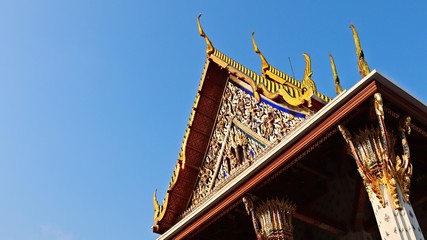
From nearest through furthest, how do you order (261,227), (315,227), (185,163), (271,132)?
(261,227) < (271,132) < (315,227) < (185,163)

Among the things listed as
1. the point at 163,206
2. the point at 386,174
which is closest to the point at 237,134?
the point at 163,206

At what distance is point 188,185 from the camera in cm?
1197

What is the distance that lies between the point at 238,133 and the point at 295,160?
2.66 metres

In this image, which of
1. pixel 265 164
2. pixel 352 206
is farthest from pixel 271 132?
pixel 352 206

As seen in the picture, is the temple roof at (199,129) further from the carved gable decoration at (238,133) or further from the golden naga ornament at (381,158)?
the golden naga ornament at (381,158)

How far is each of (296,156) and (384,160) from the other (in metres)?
1.43

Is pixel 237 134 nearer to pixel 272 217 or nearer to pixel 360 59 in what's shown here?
pixel 272 217

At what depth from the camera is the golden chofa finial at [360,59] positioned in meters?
7.61

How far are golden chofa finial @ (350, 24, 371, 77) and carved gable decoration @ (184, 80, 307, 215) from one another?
64.6 inches

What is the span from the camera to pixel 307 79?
369 inches

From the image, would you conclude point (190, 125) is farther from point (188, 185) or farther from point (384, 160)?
point (384, 160)

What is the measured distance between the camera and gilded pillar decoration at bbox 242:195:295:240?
8.80 meters

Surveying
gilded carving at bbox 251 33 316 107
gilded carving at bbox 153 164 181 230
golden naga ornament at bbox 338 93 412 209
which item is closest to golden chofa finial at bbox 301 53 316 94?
gilded carving at bbox 251 33 316 107

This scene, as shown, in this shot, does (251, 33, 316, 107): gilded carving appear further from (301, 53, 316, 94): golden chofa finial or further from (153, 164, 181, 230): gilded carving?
(153, 164, 181, 230): gilded carving
